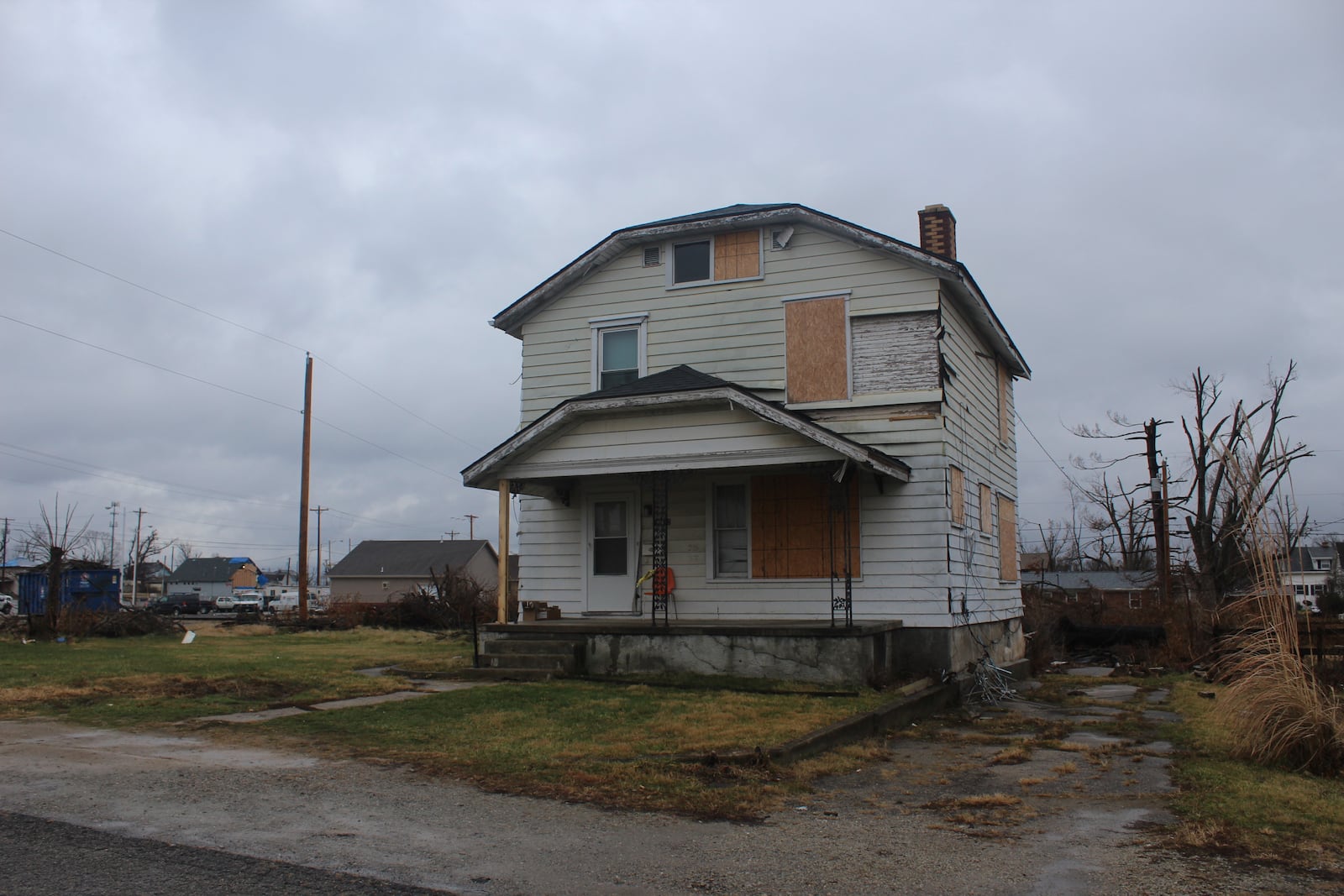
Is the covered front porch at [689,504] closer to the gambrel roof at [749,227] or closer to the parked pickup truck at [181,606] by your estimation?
→ the gambrel roof at [749,227]

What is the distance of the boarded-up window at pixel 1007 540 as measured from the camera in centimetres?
1823

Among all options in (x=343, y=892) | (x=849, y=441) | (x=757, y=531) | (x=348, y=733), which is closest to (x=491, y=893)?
(x=343, y=892)

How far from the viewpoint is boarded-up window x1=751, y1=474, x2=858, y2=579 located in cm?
1439

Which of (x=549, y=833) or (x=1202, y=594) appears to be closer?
(x=549, y=833)

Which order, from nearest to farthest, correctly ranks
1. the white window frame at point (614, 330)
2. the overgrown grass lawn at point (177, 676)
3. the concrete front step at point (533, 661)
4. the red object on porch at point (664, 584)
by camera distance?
the overgrown grass lawn at point (177, 676) < the concrete front step at point (533, 661) < the red object on porch at point (664, 584) < the white window frame at point (614, 330)

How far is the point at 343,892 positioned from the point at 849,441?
922 cm

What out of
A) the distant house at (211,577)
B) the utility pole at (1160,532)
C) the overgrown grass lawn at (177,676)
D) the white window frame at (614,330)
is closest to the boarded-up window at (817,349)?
the white window frame at (614,330)

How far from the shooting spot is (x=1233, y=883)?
4.93 metres

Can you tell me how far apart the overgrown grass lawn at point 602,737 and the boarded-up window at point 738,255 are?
6.63 meters

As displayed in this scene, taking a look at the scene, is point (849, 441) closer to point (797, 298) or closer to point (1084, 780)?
point (797, 298)

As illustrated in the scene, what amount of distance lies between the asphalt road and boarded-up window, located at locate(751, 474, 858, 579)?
1020cm

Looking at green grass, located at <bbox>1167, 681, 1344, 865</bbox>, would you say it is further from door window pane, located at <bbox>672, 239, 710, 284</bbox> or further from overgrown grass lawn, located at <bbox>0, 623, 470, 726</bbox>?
door window pane, located at <bbox>672, 239, 710, 284</bbox>

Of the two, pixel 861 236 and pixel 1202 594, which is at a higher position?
pixel 861 236

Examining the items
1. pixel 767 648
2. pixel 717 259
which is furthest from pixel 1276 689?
pixel 717 259
